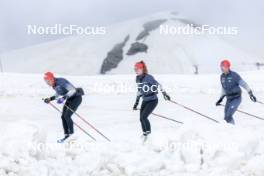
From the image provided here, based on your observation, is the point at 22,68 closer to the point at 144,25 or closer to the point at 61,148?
the point at 144,25

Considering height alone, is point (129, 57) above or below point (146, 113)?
above

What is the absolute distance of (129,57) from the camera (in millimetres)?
138750

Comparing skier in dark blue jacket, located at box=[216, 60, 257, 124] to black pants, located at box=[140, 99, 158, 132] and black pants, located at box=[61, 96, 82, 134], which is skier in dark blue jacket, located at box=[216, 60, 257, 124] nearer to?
black pants, located at box=[140, 99, 158, 132]

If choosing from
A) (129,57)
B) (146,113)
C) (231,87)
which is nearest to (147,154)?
(146,113)

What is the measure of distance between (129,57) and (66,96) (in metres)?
125

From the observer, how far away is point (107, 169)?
431 inches

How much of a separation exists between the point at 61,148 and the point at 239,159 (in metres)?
3.32

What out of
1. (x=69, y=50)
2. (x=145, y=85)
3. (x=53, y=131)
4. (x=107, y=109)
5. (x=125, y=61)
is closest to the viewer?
(x=145, y=85)

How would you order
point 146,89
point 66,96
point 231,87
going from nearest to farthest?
1. point 146,89
2. point 66,96
3. point 231,87

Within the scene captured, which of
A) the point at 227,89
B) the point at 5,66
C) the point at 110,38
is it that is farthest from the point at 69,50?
the point at 227,89

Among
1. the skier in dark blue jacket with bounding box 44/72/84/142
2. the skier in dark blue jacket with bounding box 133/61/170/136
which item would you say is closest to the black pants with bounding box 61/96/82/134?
the skier in dark blue jacket with bounding box 44/72/84/142

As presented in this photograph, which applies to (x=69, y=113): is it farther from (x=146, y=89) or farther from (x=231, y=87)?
(x=231, y=87)

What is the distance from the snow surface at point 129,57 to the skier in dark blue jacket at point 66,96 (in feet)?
328

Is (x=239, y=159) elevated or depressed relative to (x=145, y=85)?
depressed
